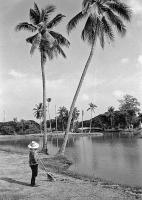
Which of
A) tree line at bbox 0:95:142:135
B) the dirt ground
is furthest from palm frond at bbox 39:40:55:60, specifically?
tree line at bbox 0:95:142:135

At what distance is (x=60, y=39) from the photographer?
1287 inches

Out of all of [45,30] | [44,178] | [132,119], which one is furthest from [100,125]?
[44,178]

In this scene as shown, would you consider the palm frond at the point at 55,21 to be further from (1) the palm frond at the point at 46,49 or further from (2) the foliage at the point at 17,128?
(2) the foliage at the point at 17,128

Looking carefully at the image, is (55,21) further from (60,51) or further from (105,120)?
(105,120)

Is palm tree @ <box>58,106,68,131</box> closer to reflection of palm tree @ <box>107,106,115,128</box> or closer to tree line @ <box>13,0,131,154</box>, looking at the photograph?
reflection of palm tree @ <box>107,106,115,128</box>

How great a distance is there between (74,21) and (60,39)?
3.83 meters

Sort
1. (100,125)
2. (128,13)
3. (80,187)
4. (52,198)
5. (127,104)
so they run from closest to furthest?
(52,198) → (80,187) → (128,13) → (127,104) → (100,125)

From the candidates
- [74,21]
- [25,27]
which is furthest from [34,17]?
[74,21]

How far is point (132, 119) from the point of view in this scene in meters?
141

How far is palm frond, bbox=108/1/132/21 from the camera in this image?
28031 mm

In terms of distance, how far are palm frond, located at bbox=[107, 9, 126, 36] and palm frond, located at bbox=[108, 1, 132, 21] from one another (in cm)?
45

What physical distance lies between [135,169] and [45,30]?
16666 mm

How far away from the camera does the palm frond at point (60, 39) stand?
32375mm

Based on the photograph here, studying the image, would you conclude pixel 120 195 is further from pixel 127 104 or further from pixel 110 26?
pixel 127 104
